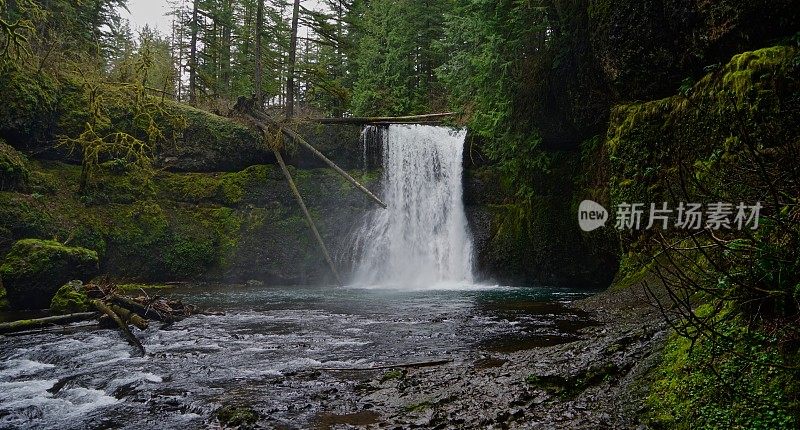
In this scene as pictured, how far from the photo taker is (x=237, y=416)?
4188 mm

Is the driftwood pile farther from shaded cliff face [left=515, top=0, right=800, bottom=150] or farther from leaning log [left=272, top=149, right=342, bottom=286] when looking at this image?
shaded cliff face [left=515, top=0, right=800, bottom=150]

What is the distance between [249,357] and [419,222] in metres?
12.0

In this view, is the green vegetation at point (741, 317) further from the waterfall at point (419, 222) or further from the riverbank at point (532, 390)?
the waterfall at point (419, 222)

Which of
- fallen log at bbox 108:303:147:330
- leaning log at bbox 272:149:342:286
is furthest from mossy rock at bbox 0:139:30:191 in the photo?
fallen log at bbox 108:303:147:330

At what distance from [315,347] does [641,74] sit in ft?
28.2

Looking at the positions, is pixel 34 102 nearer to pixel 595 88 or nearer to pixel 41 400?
pixel 41 400

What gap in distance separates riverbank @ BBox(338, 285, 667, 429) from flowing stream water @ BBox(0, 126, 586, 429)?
0.41 metres

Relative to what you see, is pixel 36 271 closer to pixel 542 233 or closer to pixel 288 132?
pixel 288 132

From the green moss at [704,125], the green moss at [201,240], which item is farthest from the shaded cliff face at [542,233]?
the green moss at [201,240]

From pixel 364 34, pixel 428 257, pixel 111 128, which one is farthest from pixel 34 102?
pixel 364 34

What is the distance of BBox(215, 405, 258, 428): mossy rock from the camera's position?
410 cm

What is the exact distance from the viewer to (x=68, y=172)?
16391 mm

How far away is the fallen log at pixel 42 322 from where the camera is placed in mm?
8289

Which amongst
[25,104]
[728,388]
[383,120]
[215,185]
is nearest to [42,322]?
[25,104]
